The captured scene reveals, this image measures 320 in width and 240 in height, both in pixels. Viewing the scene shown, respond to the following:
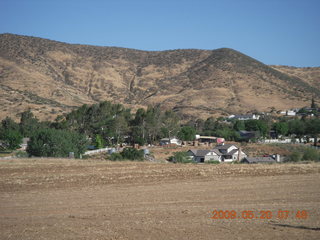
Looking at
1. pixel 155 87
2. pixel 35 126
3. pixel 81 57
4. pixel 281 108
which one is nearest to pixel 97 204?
pixel 35 126

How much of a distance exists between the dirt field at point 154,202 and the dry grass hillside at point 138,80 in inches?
2794

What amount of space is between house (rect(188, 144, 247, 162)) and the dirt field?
25254 mm

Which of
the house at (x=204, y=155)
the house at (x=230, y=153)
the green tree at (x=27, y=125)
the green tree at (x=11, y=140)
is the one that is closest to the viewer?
the house at (x=204, y=155)

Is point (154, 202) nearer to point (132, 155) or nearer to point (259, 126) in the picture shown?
point (132, 155)

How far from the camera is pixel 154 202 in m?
17.3

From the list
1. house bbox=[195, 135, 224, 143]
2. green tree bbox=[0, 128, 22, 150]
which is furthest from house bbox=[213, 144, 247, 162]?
green tree bbox=[0, 128, 22, 150]

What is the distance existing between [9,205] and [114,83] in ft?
462

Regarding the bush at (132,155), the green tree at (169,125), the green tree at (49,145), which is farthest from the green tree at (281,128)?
the green tree at (49,145)

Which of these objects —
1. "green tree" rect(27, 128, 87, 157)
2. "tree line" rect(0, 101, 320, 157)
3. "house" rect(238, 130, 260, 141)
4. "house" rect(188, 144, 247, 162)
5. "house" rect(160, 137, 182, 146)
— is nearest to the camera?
"green tree" rect(27, 128, 87, 157)

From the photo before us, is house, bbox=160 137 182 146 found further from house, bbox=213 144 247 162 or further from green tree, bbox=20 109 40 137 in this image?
green tree, bbox=20 109 40 137

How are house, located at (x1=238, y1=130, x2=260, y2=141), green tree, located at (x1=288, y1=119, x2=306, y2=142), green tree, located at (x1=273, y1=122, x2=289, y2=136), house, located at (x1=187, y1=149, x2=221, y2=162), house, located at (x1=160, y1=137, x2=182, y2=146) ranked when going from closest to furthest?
house, located at (x1=187, y1=149, x2=221, y2=162), house, located at (x1=160, y1=137, x2=182, y2=146), house, located at (x1=238, y1=130, x2=260, y2=141), green tree, located at (x1=288, y1=119, x2=306, y2=142), green tree, located at (x1=273, y1=122, x2=289, y2=136)

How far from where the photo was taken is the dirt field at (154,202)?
40.4 feet

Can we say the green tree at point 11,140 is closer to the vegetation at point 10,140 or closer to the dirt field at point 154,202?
the vegetation at point 10,140

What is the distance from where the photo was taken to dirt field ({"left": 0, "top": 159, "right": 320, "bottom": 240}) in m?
12.3
